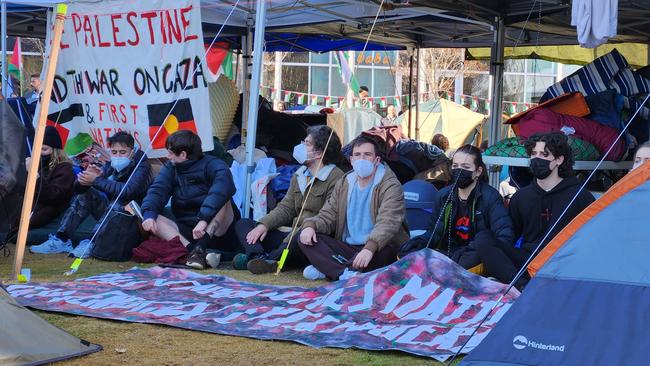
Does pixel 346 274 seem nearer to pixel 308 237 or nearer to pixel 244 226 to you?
pixel 308 237

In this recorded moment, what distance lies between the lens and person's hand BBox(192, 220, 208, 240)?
24.1ft

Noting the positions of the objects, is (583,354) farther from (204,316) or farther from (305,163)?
(305,163)

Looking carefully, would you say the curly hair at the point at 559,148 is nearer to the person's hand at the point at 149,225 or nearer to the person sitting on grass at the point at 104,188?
the person's hand at the point at 149,225

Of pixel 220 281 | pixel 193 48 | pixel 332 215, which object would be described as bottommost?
pixel 220 281

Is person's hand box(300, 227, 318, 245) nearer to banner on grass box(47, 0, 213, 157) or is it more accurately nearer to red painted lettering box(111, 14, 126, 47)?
banner on grass box(47, 0, 213, 157)

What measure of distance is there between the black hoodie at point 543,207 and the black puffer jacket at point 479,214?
102 millimetres

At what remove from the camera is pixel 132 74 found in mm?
8062

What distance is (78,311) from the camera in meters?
5.31

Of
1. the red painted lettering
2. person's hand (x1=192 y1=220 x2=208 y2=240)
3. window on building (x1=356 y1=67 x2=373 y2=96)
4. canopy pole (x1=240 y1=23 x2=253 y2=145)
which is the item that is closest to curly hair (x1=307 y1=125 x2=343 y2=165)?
person's hand (x1=192 y1=220 x2=208 y2=240)

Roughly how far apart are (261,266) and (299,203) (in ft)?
2.22

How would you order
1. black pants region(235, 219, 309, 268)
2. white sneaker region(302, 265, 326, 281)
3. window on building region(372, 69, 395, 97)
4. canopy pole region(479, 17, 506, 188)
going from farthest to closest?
1. window on building region(372, 69, 395, 97)
2. canopy pole region(479, 17, 506, 188)
3. black pants region(235, 219, 309, 268)
4. white sneaker region(302, 265, 326, 281)

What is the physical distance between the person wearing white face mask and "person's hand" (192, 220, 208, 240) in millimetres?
930

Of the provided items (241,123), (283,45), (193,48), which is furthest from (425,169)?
(283,45)

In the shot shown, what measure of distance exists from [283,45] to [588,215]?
1070cm
